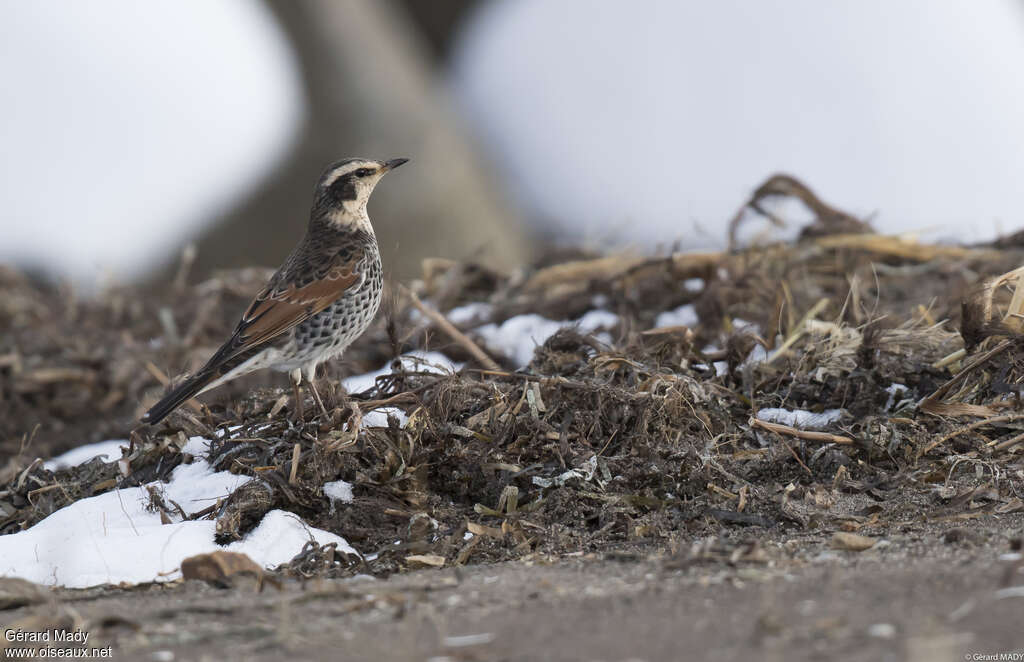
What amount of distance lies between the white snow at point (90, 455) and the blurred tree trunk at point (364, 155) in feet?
Answer: 21.1

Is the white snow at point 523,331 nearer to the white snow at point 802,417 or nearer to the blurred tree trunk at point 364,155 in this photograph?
the white snow at point 802,417

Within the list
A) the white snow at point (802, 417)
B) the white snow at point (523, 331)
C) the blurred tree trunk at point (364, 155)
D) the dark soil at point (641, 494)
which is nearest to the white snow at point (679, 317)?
the dark soil at point (641, 494)

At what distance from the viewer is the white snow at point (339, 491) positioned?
3.35m

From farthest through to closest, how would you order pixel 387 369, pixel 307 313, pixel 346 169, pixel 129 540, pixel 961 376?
pixel 387 369
pixel 346 169
pixel 307 313
pixel 961 376
pixel 129 540

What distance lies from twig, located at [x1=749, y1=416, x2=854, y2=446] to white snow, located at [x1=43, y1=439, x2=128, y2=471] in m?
2.30

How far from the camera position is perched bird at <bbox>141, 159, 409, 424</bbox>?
4055 millimetres

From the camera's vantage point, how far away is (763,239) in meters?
5.98

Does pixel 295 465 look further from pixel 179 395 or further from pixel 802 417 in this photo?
pixel 802 417

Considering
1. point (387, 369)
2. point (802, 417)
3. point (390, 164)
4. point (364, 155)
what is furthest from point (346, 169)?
point (364, 155)

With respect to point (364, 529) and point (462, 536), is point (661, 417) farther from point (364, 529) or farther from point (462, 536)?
point (364, 529)

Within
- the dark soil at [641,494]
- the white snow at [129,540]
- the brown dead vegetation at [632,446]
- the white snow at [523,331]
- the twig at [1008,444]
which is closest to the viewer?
the dark soil at [641,494]

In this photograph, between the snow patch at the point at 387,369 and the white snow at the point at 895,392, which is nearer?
the white snow at the point at 895,392

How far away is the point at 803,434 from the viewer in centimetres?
354

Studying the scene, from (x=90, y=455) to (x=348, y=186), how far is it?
1.58 meters
